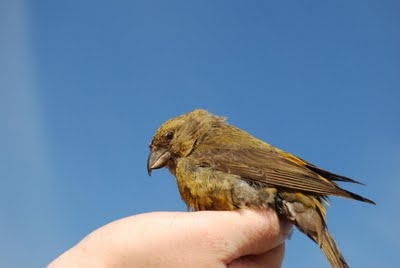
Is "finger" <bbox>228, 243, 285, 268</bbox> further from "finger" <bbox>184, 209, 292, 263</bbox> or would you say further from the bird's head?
the bird's head

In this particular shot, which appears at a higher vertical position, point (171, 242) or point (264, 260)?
point (171, 242)

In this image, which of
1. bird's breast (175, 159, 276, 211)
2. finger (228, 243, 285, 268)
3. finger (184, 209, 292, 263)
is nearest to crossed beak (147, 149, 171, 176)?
bird's breast (175, 159, 276, 211)

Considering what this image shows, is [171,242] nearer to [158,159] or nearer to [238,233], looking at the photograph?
[238,233]

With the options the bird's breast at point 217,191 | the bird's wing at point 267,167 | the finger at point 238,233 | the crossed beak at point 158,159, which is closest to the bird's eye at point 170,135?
the crossed beak at point 158,159

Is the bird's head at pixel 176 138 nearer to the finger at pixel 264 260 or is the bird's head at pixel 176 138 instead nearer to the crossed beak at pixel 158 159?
the crossed beak at pixel 158 159

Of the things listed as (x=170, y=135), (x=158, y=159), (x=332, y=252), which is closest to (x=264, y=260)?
(x=332, y=252)

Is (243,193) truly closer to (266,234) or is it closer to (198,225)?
(266,234)
